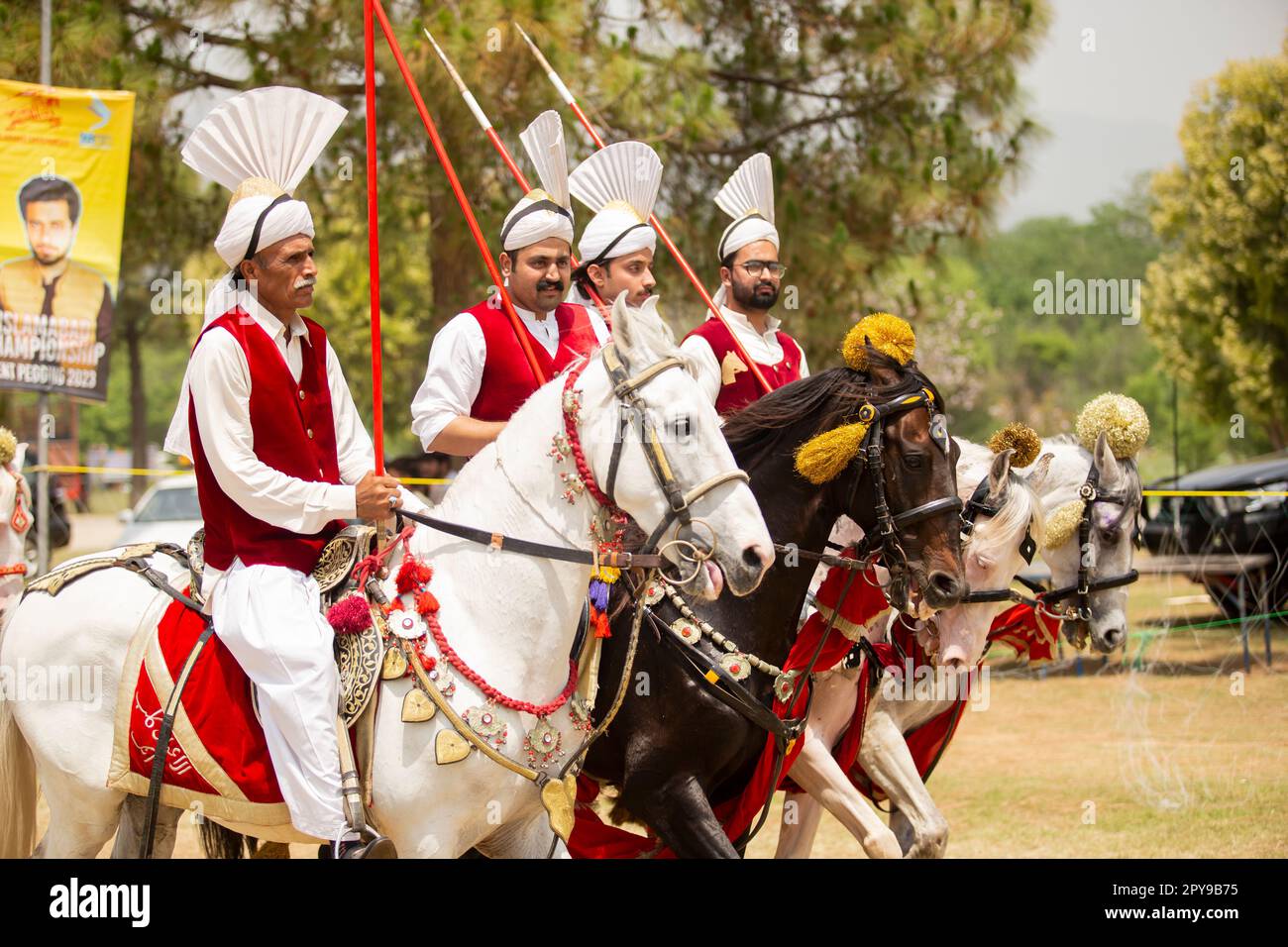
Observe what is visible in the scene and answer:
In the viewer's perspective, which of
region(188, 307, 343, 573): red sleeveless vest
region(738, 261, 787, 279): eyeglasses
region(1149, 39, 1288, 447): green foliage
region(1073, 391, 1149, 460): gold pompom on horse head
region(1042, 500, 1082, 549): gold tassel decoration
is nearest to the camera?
region(188, 307, 343, 573): red sleeveless vest

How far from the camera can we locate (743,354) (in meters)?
5.39

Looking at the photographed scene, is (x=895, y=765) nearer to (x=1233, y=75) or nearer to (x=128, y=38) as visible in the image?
(x=128, y=38)

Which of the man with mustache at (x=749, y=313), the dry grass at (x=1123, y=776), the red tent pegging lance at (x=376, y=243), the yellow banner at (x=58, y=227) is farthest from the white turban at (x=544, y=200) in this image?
the yellow banner at (x=58, y=227)

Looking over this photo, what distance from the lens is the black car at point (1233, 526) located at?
462 inches

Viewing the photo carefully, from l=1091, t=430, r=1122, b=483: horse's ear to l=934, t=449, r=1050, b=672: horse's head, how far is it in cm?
77

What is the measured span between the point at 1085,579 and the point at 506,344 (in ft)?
8.87

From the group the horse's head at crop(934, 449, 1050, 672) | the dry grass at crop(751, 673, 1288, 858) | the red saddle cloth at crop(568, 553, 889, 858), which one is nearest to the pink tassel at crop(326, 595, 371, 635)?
the red saddle cloth at crop(568, 553, 889, 858)

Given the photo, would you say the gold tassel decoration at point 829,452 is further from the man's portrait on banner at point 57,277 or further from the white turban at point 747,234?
the man's portrait on banner at point 57,277

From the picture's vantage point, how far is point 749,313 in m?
5.61

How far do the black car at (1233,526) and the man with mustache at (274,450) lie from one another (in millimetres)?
8774

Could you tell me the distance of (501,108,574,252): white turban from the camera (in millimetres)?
4770

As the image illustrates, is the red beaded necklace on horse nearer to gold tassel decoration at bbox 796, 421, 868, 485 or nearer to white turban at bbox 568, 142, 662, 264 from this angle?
gold tassel decoration at bbox 796, 421, 868, 485
